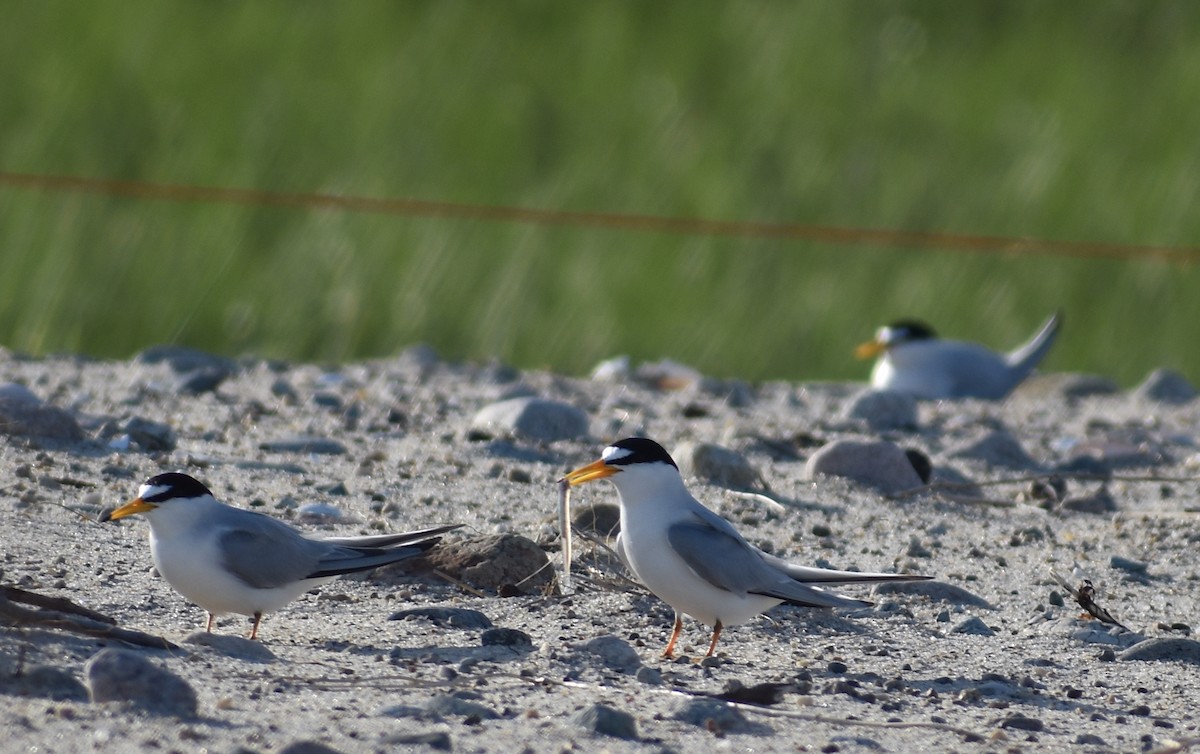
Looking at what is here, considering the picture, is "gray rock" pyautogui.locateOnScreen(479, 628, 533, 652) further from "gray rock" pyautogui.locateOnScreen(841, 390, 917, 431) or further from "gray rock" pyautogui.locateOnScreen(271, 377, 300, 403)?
"gray rock" pyautogui.locateOnScreen(841, 390, 917, 431)

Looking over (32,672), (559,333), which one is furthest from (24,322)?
(32,672)

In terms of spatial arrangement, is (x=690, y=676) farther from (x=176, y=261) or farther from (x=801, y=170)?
(x=801, y=170)

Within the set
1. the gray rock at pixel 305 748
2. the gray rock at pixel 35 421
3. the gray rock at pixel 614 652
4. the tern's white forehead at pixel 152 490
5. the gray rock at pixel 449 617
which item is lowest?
the gray rock at pixel 305 748

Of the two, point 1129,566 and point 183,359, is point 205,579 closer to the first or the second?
point 1129,566

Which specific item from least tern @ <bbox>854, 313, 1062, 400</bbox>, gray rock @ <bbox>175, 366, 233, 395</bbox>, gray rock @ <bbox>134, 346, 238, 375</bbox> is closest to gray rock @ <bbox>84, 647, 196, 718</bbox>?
gray rock @ <bbox>175, 366, 233, 395</bbox>

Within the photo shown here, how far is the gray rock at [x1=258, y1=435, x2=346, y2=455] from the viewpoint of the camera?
15.4 ft

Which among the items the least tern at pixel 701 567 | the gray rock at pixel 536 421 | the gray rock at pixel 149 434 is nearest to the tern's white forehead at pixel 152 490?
the least tern at pixel 701 567

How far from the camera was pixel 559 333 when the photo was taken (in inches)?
279

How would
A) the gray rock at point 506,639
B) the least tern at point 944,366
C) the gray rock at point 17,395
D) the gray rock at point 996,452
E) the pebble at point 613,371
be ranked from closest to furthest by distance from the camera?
the gray rock at point 506,639
the gray rock at point 17,395
the gray rock at point 996,452
the pebble at point 613,371
the least tern at point 944,366

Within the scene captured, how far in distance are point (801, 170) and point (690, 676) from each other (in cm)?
567

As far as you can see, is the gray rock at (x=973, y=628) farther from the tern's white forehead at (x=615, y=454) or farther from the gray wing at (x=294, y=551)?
the gray wing at (x=294, y=551)

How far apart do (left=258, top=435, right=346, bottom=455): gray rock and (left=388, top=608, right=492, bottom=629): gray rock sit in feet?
4.96

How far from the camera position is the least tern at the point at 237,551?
10.3 ft

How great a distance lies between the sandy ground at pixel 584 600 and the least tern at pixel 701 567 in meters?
0.11
